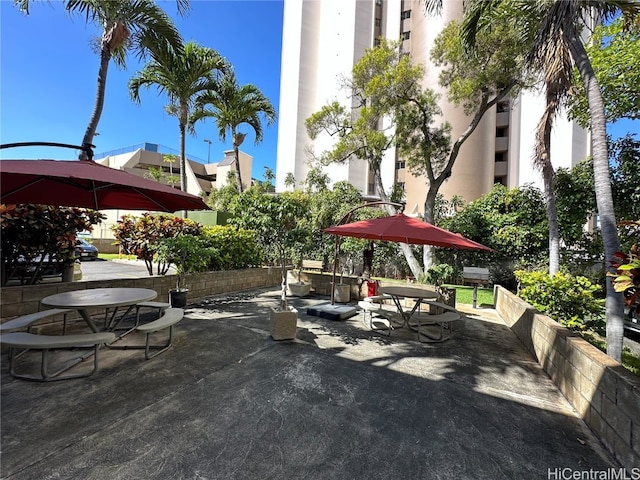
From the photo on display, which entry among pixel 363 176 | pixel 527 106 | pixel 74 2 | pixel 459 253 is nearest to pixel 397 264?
pixel 459 253

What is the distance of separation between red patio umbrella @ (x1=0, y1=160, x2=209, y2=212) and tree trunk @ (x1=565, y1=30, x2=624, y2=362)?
Result: 20.2 ft

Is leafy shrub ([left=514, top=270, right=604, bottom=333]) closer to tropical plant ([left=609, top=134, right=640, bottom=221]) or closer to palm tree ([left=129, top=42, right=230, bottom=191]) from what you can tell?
tropical plant ([left=609, top=134, right=640, bottom=221])

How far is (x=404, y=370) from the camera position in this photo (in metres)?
3.92

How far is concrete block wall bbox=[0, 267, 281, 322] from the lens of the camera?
14.1 feet

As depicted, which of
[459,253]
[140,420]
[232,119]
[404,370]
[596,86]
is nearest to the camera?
[140,420]

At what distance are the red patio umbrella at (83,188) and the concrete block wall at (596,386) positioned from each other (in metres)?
4.91

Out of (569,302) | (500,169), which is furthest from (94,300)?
(500,169)

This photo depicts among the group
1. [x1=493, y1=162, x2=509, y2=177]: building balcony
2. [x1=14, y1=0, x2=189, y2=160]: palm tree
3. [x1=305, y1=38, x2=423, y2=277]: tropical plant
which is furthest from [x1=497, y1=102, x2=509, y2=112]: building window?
[x1=14, y1=0, x2=189, y2=160]: palm tree

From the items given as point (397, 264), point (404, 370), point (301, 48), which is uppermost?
point (301, 48)

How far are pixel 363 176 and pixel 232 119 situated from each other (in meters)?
21.6

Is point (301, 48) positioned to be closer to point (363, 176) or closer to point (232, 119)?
point (363, 176)

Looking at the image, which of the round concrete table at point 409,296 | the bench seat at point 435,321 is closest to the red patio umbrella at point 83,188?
the round concrete table at point 409,296

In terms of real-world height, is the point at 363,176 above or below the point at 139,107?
above

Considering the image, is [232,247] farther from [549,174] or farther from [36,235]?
[549,174]
